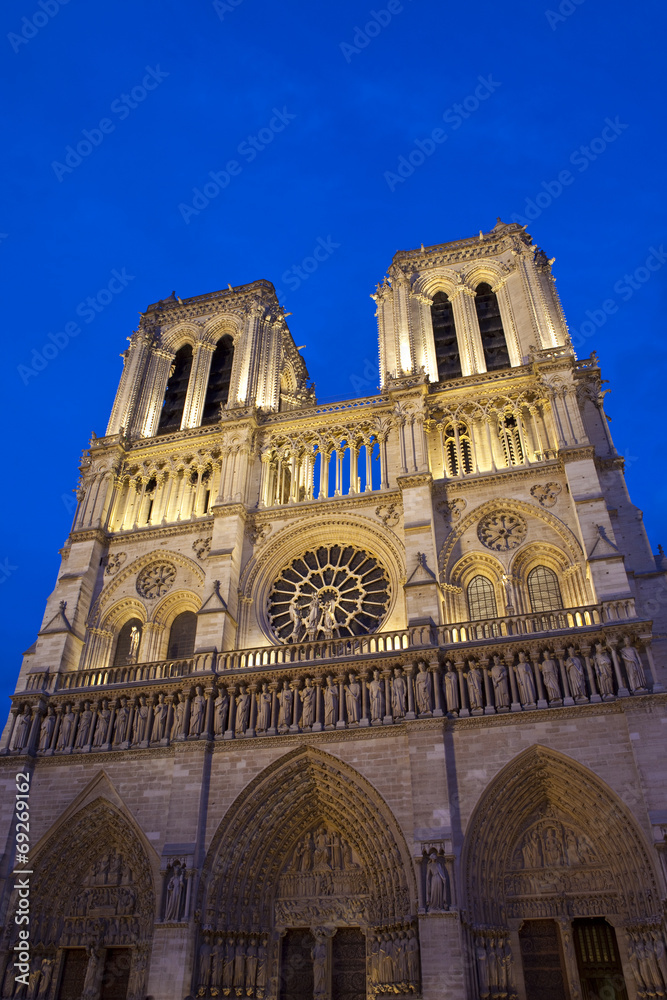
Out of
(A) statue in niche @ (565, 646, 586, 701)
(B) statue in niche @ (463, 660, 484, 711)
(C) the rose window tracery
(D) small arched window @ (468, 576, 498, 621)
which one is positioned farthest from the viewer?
(C) the rose window tracery

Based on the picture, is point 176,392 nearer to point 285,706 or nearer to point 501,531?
point 501,531

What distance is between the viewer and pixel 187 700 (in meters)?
17.3

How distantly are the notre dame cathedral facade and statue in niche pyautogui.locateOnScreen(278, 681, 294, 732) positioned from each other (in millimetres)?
55

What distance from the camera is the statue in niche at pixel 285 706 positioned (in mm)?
16469

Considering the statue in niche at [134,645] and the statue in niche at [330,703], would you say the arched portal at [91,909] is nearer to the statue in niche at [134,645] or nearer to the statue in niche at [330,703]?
the statue in niche at [134,645]

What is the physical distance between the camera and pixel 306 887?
51.4 ft

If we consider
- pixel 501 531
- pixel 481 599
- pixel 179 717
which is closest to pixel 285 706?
pixel 179 717

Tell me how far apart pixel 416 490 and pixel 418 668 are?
5170mm

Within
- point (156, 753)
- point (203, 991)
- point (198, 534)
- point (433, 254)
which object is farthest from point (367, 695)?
point (433, 254)

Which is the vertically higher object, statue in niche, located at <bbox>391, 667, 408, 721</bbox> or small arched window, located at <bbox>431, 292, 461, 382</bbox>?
small arched window, located at <bbox>431, 292, 461, 382</bbox>

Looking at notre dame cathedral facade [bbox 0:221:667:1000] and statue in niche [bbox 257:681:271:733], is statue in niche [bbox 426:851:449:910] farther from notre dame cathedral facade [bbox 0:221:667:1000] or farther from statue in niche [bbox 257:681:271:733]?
statue in niche [bbox 257:681:271:733]

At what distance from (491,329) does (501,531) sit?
903 centimetres

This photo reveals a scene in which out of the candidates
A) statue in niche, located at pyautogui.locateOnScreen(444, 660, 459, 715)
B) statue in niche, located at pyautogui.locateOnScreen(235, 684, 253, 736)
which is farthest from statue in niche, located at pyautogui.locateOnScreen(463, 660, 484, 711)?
statue in niche, located at pyautogui.locateOnScreen(235, 684, 253, 736)

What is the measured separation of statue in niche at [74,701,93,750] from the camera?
17.7 m
